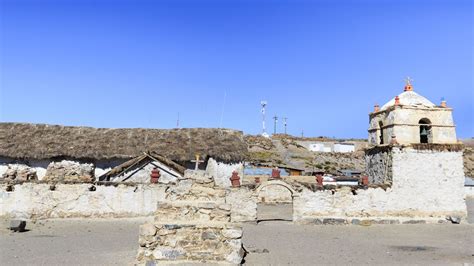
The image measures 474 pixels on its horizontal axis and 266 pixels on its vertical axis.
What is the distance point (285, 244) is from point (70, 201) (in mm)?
10477

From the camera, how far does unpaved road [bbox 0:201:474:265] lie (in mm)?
10922

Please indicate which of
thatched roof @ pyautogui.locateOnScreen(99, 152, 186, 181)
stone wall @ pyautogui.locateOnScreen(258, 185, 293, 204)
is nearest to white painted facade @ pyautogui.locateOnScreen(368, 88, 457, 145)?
stone wall @ pyautogui.locateOnScreen(258, 185, 293, 204)

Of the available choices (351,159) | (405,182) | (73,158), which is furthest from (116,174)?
(351,159)

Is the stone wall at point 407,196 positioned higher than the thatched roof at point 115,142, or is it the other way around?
the thatched roof at point 115,142

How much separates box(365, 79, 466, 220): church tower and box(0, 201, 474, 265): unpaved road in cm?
124

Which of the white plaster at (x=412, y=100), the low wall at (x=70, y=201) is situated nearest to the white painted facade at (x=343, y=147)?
the white plaster at (x=412, y=100)

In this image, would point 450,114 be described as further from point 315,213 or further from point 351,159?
point 351,159

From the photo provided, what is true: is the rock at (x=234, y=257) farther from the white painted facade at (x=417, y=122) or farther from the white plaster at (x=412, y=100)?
the white plaster at (x=412, y=100)

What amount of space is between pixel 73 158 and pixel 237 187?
1118 centimetres

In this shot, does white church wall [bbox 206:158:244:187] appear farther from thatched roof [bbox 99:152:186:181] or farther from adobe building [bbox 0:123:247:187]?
thatched roof [bbox 99:152:186:181]

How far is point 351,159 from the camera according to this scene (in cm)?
4859

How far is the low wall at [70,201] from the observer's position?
1864cm

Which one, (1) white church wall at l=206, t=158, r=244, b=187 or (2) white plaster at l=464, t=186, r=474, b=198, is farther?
(2) white plaster at l=464, t=186, r=474, b=198

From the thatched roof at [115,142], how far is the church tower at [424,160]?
9.40 meters
